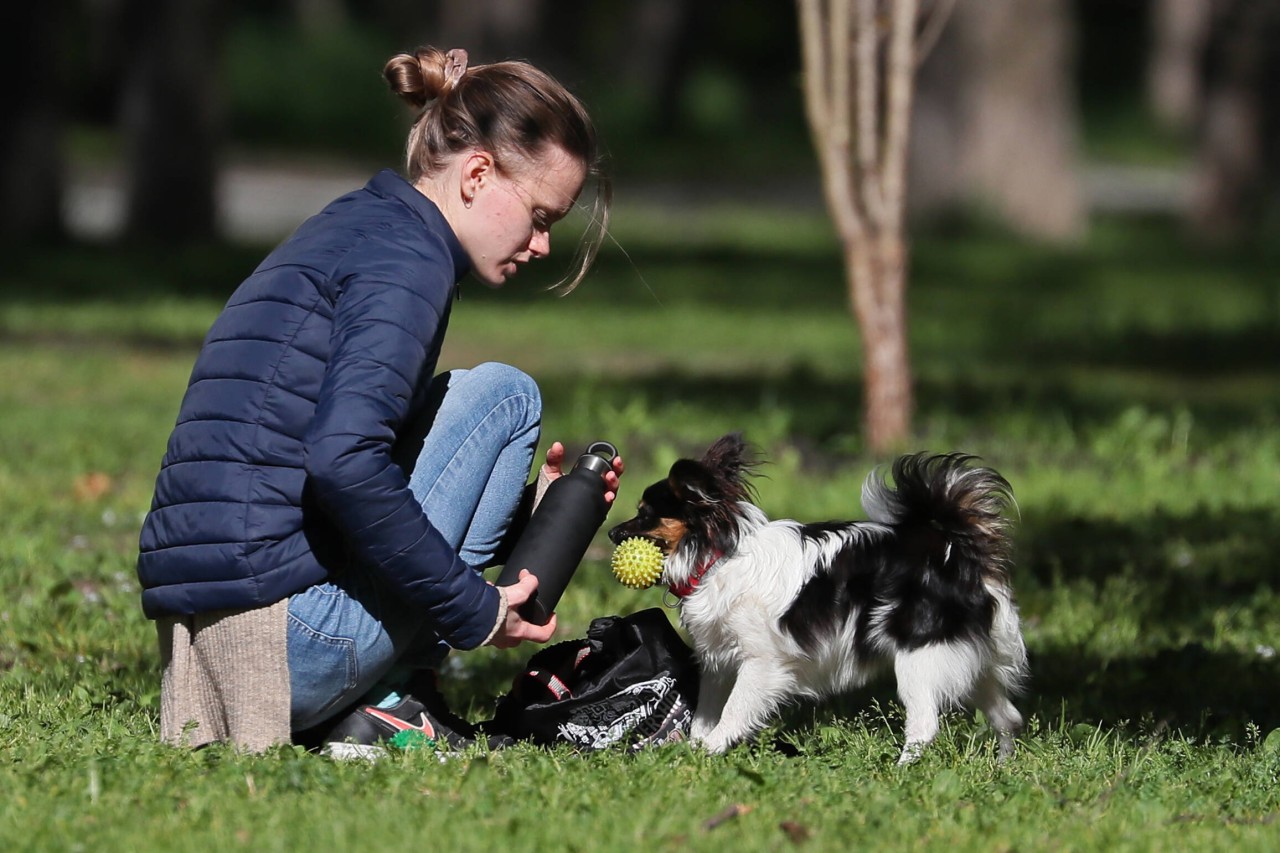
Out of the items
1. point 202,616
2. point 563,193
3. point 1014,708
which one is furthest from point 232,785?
point 1014,708

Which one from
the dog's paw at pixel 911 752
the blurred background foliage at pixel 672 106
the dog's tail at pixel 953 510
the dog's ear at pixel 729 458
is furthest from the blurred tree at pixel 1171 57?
the dog's paw at pixel 911 752

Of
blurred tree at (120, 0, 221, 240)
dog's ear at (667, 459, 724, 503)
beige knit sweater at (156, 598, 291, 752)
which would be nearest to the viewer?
beige knit sweater at (156, 598, 291, 752)

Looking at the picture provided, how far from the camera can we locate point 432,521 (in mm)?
3963

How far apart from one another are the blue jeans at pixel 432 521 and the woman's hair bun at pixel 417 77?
660 mm

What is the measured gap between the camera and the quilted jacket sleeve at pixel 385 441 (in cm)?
348

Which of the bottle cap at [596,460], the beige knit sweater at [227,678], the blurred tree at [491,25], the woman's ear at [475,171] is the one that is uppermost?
the blurred tree at [491,25]

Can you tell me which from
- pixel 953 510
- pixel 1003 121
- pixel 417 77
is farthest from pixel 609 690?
pixel 1003 121

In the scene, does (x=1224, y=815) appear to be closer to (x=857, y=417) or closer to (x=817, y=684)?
(x=817, y=684)

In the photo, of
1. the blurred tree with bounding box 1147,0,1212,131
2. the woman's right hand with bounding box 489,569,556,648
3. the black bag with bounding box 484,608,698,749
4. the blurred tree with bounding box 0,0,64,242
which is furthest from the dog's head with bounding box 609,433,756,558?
the blurred tree with bounding box 1147,0,1212,131

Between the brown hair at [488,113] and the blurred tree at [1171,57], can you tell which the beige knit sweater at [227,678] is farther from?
the blurred tree at [1171,57]

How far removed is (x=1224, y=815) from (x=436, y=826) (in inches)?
64.2

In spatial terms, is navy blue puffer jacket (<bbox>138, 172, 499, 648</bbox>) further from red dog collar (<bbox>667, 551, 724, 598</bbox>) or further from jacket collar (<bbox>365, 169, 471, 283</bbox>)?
red dog collar (<bbox>667, 551, 724, 598</bbox>)

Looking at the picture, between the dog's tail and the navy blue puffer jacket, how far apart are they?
1.13 metres

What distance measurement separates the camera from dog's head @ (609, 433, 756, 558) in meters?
4.25
